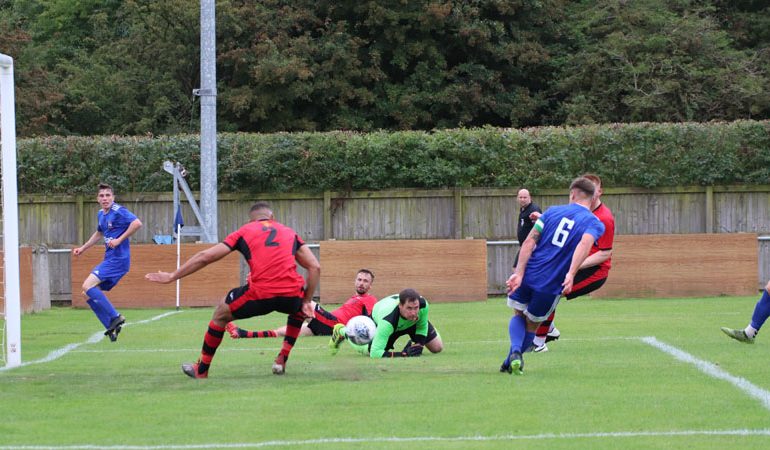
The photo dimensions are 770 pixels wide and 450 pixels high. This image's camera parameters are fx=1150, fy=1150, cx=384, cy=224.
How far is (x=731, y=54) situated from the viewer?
33688mm

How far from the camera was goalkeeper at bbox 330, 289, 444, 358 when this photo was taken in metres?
12.2

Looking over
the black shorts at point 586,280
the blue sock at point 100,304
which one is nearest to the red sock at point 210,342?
the black shorts at point 586,280

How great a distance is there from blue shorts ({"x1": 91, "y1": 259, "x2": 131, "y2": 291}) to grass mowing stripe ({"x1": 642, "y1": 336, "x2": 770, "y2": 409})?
723 cm

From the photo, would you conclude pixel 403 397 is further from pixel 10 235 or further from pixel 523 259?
pixel 10 235

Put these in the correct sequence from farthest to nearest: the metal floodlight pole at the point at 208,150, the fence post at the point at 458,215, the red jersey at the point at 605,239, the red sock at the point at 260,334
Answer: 1. the fence post at the point at 458,215
2. the metal floodlight pole at the point at 208,150
3. the red sock at the point at 260,334
4. the red jersey at the point at 605,239

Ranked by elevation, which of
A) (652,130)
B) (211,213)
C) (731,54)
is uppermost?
(731,54)

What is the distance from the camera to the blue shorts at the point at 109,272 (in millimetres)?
15945

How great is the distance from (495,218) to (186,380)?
1782 centimetres

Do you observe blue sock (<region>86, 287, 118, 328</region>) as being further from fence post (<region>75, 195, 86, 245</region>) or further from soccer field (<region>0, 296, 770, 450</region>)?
fence post (<region>75, 195, 86, 245</region>)

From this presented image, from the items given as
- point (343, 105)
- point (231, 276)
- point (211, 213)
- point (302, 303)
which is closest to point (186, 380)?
point (302, 303)

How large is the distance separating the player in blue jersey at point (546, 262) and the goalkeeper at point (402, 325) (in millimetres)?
1727

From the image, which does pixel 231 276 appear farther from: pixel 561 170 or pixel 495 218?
pixel 561 170

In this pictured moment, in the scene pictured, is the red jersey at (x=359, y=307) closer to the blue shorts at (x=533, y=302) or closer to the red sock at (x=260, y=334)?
the red sock at (x=260, y=334)

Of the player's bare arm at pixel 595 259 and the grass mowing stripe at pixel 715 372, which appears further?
the player's bare arm at pixel 595 259
